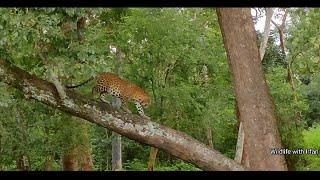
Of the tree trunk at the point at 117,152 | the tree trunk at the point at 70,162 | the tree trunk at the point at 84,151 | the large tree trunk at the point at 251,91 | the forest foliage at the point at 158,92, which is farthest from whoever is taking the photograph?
the tree trunk at the point at 117,152

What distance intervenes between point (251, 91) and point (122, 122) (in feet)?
4.34

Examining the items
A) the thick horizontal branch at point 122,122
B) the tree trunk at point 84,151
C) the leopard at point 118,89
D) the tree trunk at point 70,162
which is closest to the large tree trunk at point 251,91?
the thick horizontal branch at point 122,122

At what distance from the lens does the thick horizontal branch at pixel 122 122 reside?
522 cm

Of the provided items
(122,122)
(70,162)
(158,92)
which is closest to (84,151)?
(70,162)

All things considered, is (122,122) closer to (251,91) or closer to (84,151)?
(251,91)

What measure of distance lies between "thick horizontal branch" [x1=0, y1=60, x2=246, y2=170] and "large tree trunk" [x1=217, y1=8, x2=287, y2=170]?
1.20ft

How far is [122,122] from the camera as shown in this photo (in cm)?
525

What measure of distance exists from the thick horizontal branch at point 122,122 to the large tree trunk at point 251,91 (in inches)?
14.4

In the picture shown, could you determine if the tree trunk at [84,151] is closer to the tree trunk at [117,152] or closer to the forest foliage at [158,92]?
the forest foliage at [158,92]

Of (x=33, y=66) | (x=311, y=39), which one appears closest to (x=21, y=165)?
(x=33, y=66)

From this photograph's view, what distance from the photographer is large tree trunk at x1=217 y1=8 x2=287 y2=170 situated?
514 centimetres

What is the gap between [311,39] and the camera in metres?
12.4

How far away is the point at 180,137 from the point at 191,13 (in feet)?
15.0
